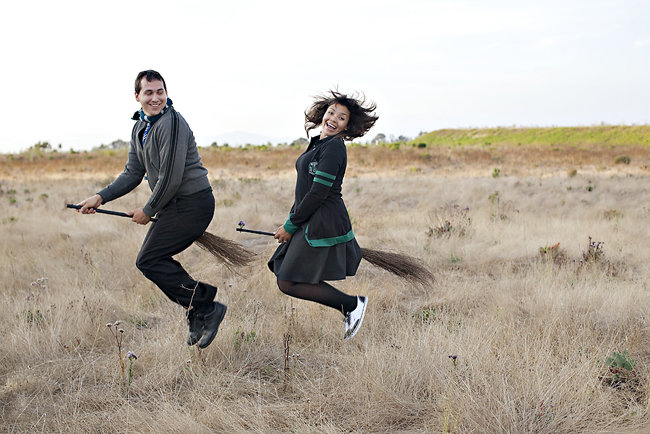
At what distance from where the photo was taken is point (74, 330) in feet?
13.6

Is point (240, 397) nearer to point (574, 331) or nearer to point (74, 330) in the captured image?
point (74, 330)

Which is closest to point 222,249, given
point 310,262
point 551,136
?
point 310,262

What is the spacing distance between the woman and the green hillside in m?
29.6

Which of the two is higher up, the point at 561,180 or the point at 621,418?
the point at 561,180

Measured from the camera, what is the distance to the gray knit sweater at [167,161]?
11.0 feet

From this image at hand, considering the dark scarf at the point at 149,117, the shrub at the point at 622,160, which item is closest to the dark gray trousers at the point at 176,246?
the dark scarf at the point at 149,117

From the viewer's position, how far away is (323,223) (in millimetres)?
3457

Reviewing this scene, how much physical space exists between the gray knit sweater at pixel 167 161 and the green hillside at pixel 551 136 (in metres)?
30.0

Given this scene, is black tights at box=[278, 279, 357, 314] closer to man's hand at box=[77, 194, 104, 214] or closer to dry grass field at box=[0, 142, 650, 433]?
dry grass field at box=[0, 142, 650, 433]

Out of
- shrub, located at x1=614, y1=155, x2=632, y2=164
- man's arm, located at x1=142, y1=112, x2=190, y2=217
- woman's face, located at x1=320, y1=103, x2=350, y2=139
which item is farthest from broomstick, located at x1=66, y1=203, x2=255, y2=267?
shrub, located at x1=614, y1=155, x2=632, y2=164

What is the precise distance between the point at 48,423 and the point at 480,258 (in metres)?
4.95

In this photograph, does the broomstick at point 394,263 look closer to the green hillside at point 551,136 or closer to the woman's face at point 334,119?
the woman's face at point 334,119

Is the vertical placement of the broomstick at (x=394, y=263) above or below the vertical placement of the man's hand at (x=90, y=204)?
below

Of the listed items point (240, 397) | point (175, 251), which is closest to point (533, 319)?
point (240, 397)
